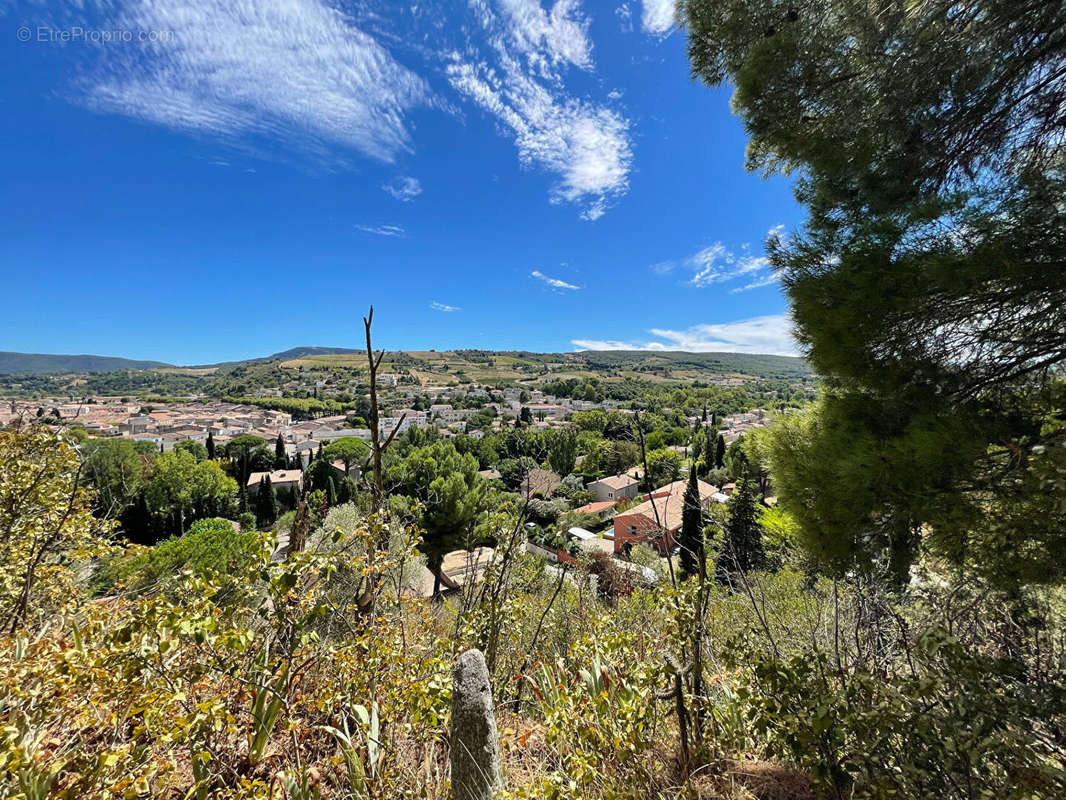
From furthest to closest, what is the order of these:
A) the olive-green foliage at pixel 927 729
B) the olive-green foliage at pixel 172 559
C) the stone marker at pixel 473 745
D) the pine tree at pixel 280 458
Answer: the pine tree at pixel 280 458 → the olive-green foliage at pixel 172 559 → the stone marker at pixel 473 745 → the olive-green foliage at pixel 927 729

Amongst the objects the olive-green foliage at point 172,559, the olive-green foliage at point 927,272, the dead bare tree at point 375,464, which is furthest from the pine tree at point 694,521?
the olive-green foliage at point 172,559

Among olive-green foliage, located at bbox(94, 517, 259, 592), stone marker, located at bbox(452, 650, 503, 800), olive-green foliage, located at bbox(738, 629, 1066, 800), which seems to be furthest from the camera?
olive-green foliage, located at bbox(94, 517, 259, 592)

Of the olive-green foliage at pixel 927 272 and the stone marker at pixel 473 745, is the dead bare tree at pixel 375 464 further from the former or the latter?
the olive-green foliage at pixel 927 272

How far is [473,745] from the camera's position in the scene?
1830 mm

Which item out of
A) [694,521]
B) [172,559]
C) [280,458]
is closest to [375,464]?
[694,521]

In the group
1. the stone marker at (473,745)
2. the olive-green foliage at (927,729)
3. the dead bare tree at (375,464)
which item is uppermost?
the dead bare tree at (375,464)

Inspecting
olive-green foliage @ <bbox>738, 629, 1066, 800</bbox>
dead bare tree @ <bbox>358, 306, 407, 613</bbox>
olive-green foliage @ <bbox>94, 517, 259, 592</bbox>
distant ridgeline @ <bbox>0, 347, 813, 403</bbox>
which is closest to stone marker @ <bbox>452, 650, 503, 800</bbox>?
dead bare tree @ <bbox>358, 306, 407, 613</bbox>

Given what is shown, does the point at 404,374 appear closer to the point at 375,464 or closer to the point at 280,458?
the point at 280,458

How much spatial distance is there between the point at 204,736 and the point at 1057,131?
4954 mm

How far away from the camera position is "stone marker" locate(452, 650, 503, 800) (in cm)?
180

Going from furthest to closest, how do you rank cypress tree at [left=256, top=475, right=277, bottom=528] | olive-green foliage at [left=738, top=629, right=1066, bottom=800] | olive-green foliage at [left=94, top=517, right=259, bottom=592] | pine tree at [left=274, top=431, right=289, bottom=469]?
1. pine tree at [left=274, top=431, right=289, bottom=469]
2. cypress tree at [left=256, top=475, right=277, bottom=528]
3. olive-green foliage at [left=94, top=517, right=259, bottom=592]
4. olive-green foliage at [left=738, top=629, right=1066, bottom=800]

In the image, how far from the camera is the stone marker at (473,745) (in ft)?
5.89

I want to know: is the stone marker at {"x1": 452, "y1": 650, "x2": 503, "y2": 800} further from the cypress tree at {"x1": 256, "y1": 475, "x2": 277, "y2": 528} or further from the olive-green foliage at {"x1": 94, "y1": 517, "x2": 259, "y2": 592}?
the cypress tree at {"x1": 256, "y1": 475, "x2": 277, "y2": 528}

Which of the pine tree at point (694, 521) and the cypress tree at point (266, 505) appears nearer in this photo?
the pine tree at point (694, 521)
